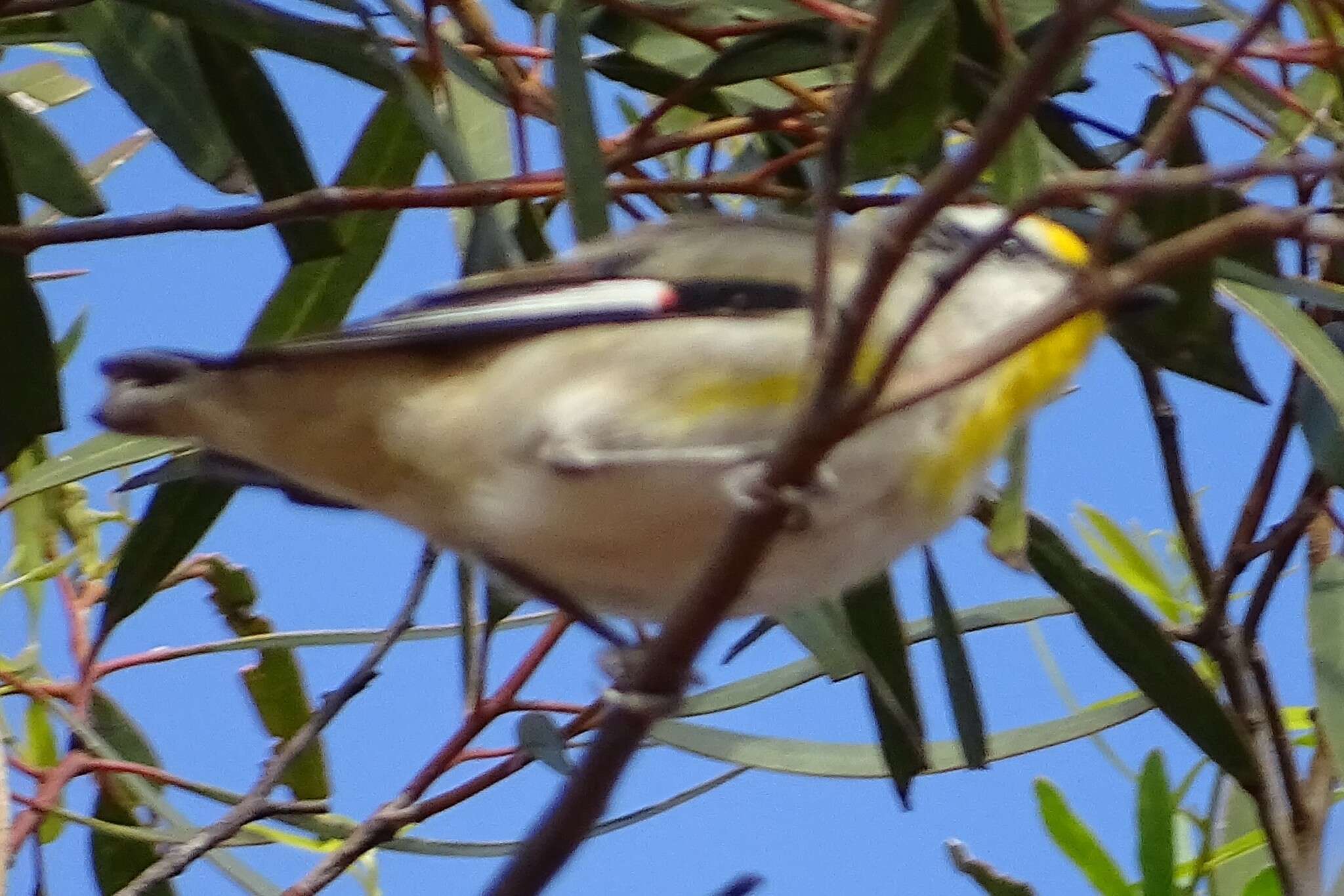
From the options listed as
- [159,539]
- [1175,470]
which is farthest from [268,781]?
[1175,470]

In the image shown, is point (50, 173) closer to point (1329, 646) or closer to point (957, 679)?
point (957, 679)

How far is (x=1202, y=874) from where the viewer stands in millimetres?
1162

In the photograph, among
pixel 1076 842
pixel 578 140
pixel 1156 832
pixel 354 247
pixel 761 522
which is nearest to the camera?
pixel 761 522

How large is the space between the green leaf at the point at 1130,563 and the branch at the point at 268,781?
0.73 meters

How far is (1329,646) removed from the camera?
99cm

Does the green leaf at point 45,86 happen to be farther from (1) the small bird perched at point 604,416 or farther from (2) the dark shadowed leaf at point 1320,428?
(2) the dark shadowed leaf at point 1320,428

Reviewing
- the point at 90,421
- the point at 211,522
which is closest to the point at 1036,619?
the point at 211,522

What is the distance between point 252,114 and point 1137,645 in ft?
2.10

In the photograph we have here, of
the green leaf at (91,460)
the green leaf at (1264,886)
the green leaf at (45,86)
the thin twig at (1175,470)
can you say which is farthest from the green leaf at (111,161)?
the green leaf at (1264,886)

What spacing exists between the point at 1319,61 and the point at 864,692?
50cm

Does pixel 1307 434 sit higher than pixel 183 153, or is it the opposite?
pixel 183 153

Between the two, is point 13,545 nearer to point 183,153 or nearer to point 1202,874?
point 183,153

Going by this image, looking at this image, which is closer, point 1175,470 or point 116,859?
point 1175,470

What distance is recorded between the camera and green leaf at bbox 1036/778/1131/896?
1.24 metres
